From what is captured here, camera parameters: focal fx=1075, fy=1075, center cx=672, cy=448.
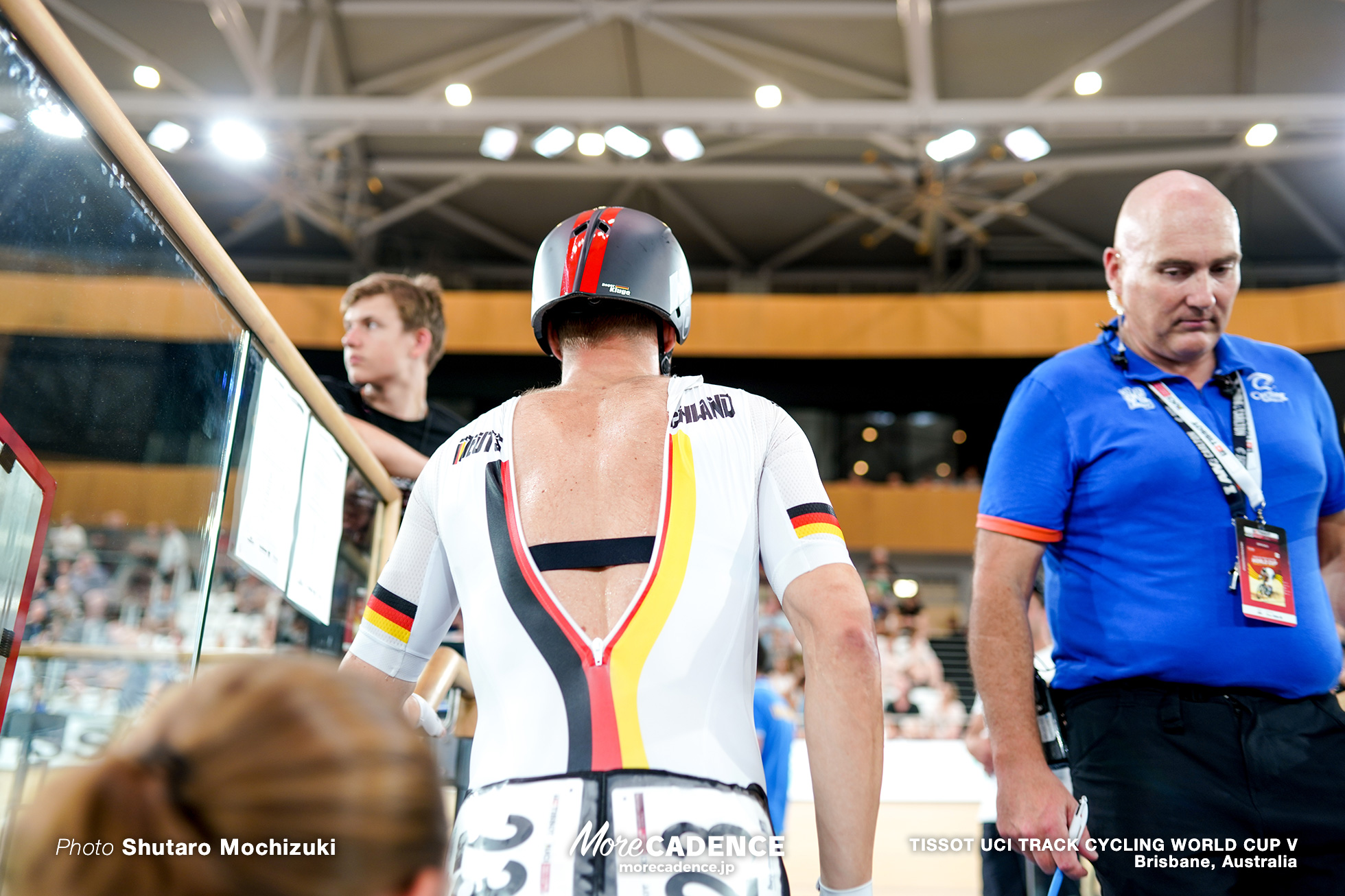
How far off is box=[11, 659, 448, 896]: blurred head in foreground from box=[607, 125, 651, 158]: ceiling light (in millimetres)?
12724

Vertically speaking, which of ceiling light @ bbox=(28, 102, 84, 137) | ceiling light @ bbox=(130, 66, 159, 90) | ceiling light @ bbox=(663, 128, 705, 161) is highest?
ceiling light @ bbox=(130, 66, 159, 90)

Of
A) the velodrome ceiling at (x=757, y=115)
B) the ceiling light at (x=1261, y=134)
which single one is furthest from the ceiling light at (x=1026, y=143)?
the ceiling light at (x=1261, y=134)

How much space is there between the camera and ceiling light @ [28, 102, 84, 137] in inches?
51.8

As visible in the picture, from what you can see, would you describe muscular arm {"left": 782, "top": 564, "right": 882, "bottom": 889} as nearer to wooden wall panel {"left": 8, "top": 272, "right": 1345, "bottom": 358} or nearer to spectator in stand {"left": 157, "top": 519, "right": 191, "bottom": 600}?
spectator in stand {"left": 157, "top": 519, "right": 191, "bottom": 600}

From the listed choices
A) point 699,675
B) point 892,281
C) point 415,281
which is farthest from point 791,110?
point 699,675

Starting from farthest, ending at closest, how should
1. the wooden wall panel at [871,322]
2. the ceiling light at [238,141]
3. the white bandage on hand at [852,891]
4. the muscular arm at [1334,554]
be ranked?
the wooden wall panel at [871,322] → the ceiling light at [238,141] → the muscular arm at [1334,554] → the white bandage on hand at [852,891]

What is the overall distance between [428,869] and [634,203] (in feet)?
57.1

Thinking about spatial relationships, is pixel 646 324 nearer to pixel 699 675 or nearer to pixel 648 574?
pixel 648 574

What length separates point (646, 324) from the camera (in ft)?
6.07

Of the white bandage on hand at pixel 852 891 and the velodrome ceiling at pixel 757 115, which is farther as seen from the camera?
the velodrome ceiling at pixel 757 115

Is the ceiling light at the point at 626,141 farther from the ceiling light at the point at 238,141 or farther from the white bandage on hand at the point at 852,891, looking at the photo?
the white bandage on hand at the point at 852,891

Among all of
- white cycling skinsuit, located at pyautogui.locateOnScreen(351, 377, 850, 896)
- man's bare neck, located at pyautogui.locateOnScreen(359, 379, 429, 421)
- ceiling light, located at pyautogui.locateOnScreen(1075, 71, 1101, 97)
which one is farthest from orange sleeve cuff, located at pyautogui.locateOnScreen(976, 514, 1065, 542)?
ceiling light, located at pyautogui.locateOnScreen(1075, 71, 1101, 97)

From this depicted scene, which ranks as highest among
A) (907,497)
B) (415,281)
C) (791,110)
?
(791,110)

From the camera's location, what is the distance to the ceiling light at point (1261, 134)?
12.7 m
